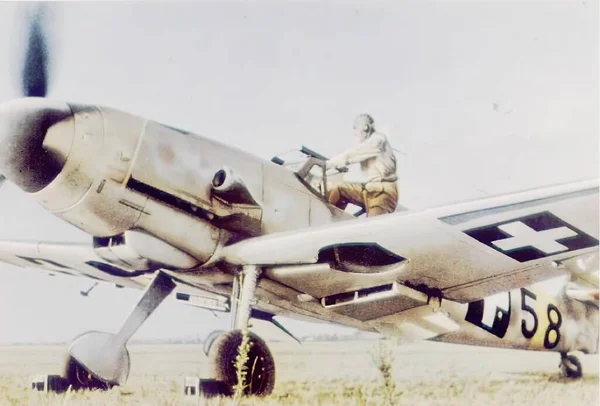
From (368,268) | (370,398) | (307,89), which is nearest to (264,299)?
(368,268)

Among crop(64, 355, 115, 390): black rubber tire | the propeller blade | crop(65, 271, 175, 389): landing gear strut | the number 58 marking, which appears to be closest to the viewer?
the propeller blade

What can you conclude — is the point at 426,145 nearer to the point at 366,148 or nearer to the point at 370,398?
the point at 366,148

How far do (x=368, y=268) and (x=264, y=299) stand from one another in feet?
2.93

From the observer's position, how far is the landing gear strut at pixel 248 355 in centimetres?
286

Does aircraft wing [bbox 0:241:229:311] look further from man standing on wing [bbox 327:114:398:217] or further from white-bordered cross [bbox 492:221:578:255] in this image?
white-bordered cross [bbox 492:221:578:255]

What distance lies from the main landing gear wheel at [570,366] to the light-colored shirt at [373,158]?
191 cm

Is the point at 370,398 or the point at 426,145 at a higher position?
the point at 426,145

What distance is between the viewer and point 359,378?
11.7ft

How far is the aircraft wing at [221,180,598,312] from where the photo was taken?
2682mm

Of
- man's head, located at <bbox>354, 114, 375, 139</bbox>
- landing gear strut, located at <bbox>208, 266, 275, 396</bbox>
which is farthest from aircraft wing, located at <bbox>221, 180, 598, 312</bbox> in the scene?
man's head, located at <bbox>354, 114, 375, 139</bbox>

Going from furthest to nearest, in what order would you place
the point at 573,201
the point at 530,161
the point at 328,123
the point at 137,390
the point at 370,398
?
the point at 328,123, the point at 530,161, the point at 137,390, the point at 370,398, the point at 573,201

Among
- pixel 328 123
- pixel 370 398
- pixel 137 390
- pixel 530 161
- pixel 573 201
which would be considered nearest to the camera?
pixel 573 201

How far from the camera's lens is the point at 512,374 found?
366cm

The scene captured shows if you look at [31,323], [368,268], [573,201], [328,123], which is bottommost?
[31,323]
